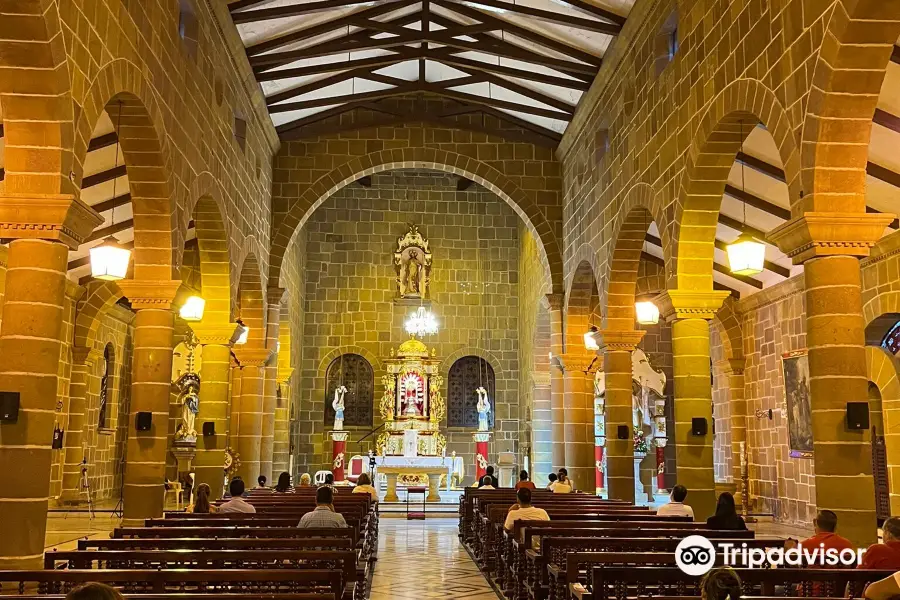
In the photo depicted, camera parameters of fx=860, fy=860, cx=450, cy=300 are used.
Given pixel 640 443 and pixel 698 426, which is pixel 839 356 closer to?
pixel 698 426

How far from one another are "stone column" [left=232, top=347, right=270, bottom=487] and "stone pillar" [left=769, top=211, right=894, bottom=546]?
12.1 meters

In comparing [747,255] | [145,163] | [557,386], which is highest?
[145,163]

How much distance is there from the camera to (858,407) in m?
7.03

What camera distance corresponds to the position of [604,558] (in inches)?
235

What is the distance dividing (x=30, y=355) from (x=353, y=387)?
19.3 metres

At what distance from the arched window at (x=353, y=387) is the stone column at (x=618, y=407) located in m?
12.3

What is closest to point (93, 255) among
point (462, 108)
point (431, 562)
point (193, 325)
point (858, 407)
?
point (193, 325)

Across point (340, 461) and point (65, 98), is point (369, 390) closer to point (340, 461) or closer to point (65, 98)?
point (340, 461)

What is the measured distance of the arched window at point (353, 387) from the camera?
26000 mm

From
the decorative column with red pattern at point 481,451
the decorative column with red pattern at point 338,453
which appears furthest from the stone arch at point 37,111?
the decorative column with red pattern at point 481,451

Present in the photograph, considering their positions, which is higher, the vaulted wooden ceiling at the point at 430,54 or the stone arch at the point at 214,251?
the vaulted wooden ceiling at the point at 430,54

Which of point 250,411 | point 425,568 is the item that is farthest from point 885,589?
point 250,411

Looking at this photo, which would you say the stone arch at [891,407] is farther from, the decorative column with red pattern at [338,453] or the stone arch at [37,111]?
the decorative column with red pattern at [338,453]

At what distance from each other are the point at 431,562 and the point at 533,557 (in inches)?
183
